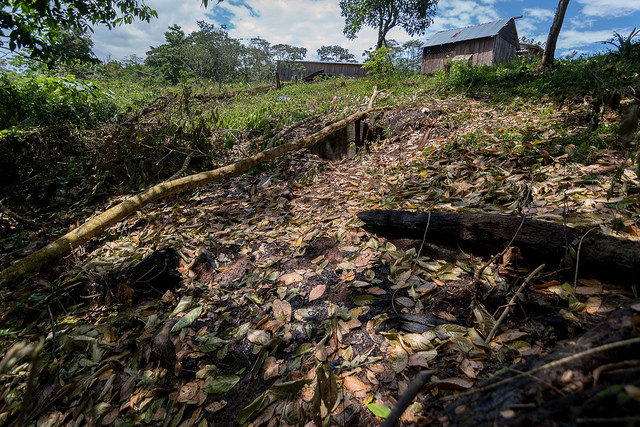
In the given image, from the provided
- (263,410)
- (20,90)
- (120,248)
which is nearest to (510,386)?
(263,410)

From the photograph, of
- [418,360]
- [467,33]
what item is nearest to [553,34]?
[418,360]

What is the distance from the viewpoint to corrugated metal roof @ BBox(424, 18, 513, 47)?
61.9 feet

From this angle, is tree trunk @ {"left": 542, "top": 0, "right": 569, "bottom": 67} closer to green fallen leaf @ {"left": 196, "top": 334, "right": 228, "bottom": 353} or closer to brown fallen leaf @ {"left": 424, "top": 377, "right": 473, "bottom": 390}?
brown fallen leaf @ {"left": 424, "top": 377, "right": 473, "bottom": 390}

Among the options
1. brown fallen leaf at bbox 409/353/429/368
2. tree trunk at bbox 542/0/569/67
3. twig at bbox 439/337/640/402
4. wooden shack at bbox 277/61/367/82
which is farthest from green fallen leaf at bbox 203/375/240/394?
wooden shack at bbox 277/61/367/82

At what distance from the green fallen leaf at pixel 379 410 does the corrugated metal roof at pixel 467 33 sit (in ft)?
78.5

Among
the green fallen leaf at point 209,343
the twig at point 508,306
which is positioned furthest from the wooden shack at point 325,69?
the twig at point 508,306

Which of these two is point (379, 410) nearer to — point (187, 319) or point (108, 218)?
point (187, 319)

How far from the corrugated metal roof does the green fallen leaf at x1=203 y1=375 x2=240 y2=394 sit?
24.1 metres

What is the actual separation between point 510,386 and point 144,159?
5.23 m

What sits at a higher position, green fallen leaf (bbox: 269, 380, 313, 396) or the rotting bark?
the rotting bark

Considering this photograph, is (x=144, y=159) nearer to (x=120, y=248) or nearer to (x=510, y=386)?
(x=120, y=248)

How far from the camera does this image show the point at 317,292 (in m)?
1.87

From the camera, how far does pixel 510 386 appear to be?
0.66 m

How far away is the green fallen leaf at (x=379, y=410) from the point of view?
1.07m
